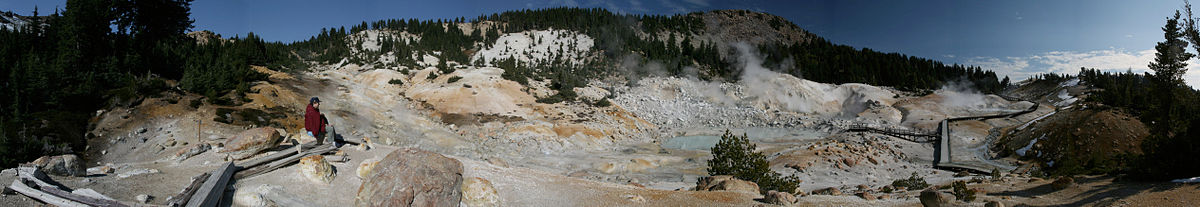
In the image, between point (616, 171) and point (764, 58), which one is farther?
point (764, 58)

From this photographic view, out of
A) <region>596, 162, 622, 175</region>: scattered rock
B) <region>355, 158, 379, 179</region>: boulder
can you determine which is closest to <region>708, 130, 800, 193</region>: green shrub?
<region>596, 162, 622, 175</region>: scattered rock

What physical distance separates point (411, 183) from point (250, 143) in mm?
5347

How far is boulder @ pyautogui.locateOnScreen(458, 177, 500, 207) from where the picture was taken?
8.85 metres

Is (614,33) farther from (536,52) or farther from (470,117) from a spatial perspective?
(470,117)

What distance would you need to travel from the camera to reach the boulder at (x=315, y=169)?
838 cm

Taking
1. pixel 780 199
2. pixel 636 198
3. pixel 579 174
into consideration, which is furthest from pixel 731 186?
pixel 579 174

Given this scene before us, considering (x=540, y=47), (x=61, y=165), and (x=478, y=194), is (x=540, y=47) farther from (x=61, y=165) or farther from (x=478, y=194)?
(x=61, y=165)

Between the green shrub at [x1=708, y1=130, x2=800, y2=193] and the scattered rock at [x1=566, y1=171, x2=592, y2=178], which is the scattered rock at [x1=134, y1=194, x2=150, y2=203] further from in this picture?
the green shrub at [x1=708, y1=130, x2=800, y2=193]

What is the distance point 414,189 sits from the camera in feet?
25.1

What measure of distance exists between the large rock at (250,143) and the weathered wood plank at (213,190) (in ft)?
10.1

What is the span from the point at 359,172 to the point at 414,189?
2223mm

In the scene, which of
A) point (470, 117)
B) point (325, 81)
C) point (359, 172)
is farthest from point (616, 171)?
point (325, 81)

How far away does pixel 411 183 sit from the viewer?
25.2 ft

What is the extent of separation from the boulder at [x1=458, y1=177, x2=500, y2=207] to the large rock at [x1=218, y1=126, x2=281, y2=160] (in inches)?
197
